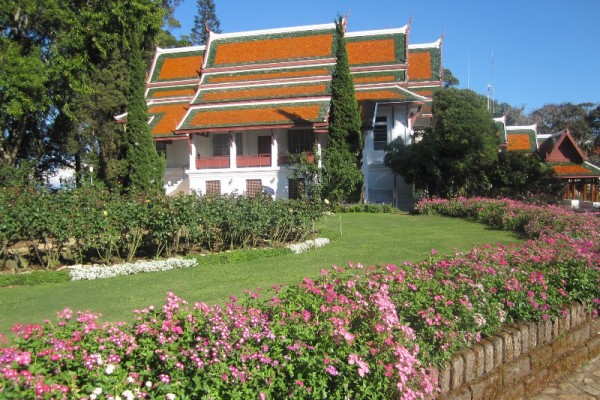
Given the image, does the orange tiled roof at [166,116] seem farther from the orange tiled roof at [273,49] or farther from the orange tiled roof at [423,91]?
the orange tiled roof at [423,91]

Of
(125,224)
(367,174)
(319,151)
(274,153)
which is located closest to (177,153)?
(274,153)

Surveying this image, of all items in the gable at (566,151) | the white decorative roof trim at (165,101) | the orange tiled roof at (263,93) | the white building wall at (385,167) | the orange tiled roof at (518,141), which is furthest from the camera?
the orange tiled roof at (518,141)

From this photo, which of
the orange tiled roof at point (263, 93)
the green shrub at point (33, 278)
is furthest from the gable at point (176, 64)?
the green shrub at point (33, 278)

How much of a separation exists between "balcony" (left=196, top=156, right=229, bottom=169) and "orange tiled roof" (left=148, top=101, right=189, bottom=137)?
226 cm

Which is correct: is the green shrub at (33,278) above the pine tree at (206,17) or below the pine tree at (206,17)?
below

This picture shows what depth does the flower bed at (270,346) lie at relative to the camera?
283 cm

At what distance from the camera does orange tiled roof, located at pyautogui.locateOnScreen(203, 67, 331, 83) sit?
2860 cm

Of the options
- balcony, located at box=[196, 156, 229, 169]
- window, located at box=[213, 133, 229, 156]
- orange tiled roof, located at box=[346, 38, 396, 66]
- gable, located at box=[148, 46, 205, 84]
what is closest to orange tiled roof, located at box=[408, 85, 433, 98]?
orange tiled roof, located at box=[346, 38, 396, 66]

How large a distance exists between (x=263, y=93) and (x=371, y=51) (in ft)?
23.2

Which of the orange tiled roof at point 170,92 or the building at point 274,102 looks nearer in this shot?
the building at point 274,102

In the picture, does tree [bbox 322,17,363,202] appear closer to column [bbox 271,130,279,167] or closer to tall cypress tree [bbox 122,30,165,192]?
column [bbox 271,130,279,167]

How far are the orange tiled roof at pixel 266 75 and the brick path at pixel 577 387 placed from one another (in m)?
24.6

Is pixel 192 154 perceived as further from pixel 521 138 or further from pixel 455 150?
pixel 521 138

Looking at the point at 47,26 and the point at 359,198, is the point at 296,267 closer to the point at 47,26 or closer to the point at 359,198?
the point at 359,198
